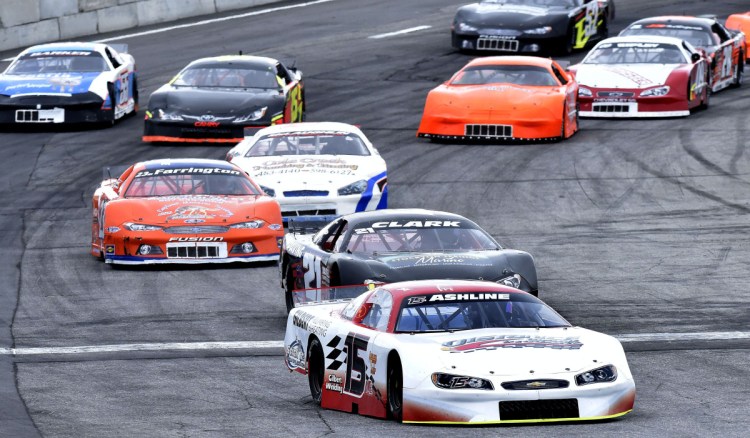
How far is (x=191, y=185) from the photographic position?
1992cm

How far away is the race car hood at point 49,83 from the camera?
27141 millimetres

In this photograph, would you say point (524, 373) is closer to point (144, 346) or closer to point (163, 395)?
point (163, 395)

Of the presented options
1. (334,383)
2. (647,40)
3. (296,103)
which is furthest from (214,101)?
(334,383)

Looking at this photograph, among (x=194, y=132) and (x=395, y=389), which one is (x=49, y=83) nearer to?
(x=194, y=132)

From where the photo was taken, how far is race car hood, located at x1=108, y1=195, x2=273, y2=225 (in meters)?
18.9

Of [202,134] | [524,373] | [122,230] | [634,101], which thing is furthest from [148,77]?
[524,373]

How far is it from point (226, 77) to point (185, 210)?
8336mm

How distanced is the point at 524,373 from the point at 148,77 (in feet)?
75.7

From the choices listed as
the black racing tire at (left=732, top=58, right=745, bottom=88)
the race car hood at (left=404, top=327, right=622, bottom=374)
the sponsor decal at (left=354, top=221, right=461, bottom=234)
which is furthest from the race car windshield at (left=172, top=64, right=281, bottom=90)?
the race car hood at (left=404, top=327, right=622, bottom=374)

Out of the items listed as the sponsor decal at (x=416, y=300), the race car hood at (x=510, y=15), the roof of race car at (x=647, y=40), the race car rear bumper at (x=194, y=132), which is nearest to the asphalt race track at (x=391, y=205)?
the race car rear bumper at (x=194, y=132)

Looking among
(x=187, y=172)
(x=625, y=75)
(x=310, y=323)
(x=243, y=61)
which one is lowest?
(x=625, y=75)

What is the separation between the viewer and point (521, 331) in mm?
11070

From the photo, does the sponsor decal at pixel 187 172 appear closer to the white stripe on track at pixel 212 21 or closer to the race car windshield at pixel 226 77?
the race car windshield at pixel 226 77

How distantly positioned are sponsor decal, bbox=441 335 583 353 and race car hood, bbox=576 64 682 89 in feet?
57.8
